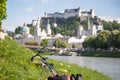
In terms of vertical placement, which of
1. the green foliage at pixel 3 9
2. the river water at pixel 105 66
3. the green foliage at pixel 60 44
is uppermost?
the green foliage at pixel 3 9

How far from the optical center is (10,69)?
38.5ft

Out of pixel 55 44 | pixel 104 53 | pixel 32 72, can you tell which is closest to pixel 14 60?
pixel 32 72

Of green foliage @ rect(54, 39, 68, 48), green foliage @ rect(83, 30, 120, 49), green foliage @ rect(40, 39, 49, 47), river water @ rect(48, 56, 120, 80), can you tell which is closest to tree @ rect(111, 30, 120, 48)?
green foliage @ rect(83, 30, 120, 49)

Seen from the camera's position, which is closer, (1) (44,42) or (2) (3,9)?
(2) (3,9)

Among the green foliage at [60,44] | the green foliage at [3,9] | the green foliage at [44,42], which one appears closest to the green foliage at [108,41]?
the green foliage at [60,44]

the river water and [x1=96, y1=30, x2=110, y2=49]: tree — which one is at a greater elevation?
[x1=96, y1=30, x2=110, y2=49]: tree

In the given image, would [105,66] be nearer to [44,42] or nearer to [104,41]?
[104,41]

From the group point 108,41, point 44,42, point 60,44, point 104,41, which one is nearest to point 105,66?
point 108,41

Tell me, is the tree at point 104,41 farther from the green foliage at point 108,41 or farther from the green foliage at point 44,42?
the green foliage at point 44,42

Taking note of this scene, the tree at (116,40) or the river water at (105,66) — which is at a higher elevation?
the tree at (116,40)

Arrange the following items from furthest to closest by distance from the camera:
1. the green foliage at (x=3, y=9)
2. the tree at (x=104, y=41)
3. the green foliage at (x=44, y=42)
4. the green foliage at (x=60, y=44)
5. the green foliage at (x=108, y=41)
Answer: the green foliage at (x=44, y=42)
the green foliage at (x=60, y=44)
the tree at (x=104, y=41)
the green foliage at (x=108, y=41)
the green foliage at (x=3, y=9)

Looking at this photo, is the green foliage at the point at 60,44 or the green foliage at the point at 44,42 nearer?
the green foliage at the point at 60,44

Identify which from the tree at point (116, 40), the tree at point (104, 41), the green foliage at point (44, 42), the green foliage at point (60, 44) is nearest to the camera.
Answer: the tree at point (116, 40)

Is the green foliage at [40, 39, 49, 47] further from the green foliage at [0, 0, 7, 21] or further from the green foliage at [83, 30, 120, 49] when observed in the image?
the green foliage at [0, 0, 7, 21]
